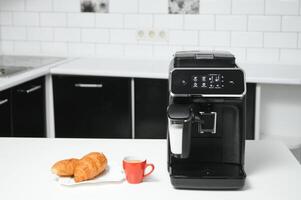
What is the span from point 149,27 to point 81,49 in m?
0.54

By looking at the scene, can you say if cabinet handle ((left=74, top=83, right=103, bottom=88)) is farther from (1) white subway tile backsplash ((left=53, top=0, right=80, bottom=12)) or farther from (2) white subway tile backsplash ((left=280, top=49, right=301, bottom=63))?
(2) white subway tile backsplash ((left=280, top=49, right=301, bottom=63))

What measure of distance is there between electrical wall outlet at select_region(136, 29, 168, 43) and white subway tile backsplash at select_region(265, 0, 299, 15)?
0.72 meters

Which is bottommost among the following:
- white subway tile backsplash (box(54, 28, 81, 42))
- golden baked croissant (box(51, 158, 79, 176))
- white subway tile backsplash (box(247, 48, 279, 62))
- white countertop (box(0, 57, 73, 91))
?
golden baked croissant (box(51, 158, 79, 176))

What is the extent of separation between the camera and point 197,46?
3.70 meters

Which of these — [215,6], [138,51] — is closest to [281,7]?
[215,6]

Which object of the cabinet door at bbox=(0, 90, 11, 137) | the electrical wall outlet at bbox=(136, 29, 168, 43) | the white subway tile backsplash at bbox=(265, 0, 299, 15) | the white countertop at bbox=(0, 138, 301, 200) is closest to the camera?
the white countertop at bbox=(0, 138, 301, 200)

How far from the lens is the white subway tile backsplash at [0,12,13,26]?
3963mm

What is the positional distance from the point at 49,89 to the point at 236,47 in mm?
1304

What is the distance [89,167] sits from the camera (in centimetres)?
152

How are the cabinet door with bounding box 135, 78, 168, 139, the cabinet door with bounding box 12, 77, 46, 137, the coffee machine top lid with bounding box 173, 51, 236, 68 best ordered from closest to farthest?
the coffee machine top lid with bounding box 173, 51, 236, 68 → the cabinet door with bounding box 12, 77, 46, 137 → the cabinet door with bounding box 135, 78, 168, 139

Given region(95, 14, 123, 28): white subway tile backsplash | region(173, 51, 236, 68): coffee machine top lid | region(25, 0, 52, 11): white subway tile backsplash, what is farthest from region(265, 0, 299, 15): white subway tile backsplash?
region(173, 51, 236, 68): coffee machine top lid

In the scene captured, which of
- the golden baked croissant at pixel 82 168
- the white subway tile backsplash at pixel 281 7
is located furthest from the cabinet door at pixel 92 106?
the golden baked croissant at pixel 82 168

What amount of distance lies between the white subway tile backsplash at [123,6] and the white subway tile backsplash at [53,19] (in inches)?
14.7

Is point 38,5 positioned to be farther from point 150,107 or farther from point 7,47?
point 150,107
